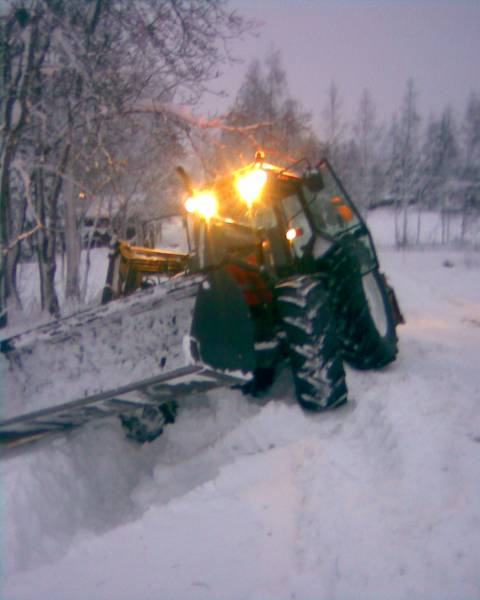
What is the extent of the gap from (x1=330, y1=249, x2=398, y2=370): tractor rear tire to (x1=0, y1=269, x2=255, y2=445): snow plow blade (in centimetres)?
179

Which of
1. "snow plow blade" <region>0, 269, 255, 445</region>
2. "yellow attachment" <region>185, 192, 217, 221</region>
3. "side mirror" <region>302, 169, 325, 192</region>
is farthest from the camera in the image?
"side mirror" <region>302, 169, 325, 192</region>

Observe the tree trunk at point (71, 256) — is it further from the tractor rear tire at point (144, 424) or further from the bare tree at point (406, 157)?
the bare tree at point (406, 157)

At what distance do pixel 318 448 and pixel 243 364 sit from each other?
0.79 meters

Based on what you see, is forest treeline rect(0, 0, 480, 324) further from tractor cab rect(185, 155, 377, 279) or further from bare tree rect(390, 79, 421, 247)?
bare tree rect(390, 79, 421, 247)

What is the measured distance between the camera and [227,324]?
3764mm

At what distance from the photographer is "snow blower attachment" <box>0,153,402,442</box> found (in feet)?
12.2

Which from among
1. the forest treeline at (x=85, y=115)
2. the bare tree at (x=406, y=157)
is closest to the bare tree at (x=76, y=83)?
the forest treeline at (x=85, y=115)

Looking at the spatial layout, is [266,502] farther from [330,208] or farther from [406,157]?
[406,157]

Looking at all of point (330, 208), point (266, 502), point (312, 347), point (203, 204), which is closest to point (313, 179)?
point (330, 208)

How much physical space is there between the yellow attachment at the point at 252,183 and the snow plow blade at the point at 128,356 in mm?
1435

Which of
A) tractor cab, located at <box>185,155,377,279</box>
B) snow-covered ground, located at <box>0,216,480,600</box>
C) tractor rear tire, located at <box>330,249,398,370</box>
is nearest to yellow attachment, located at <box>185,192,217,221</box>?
tractor cab, located at <box>185,155,377,279</box>

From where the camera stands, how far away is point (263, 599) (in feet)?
8.06

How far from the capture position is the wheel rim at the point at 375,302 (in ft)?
18.0

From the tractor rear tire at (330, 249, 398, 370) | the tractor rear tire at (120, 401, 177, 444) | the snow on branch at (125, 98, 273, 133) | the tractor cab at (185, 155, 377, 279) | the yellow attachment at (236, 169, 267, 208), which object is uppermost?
the snow on branch at (125, 98, 273, 133)
